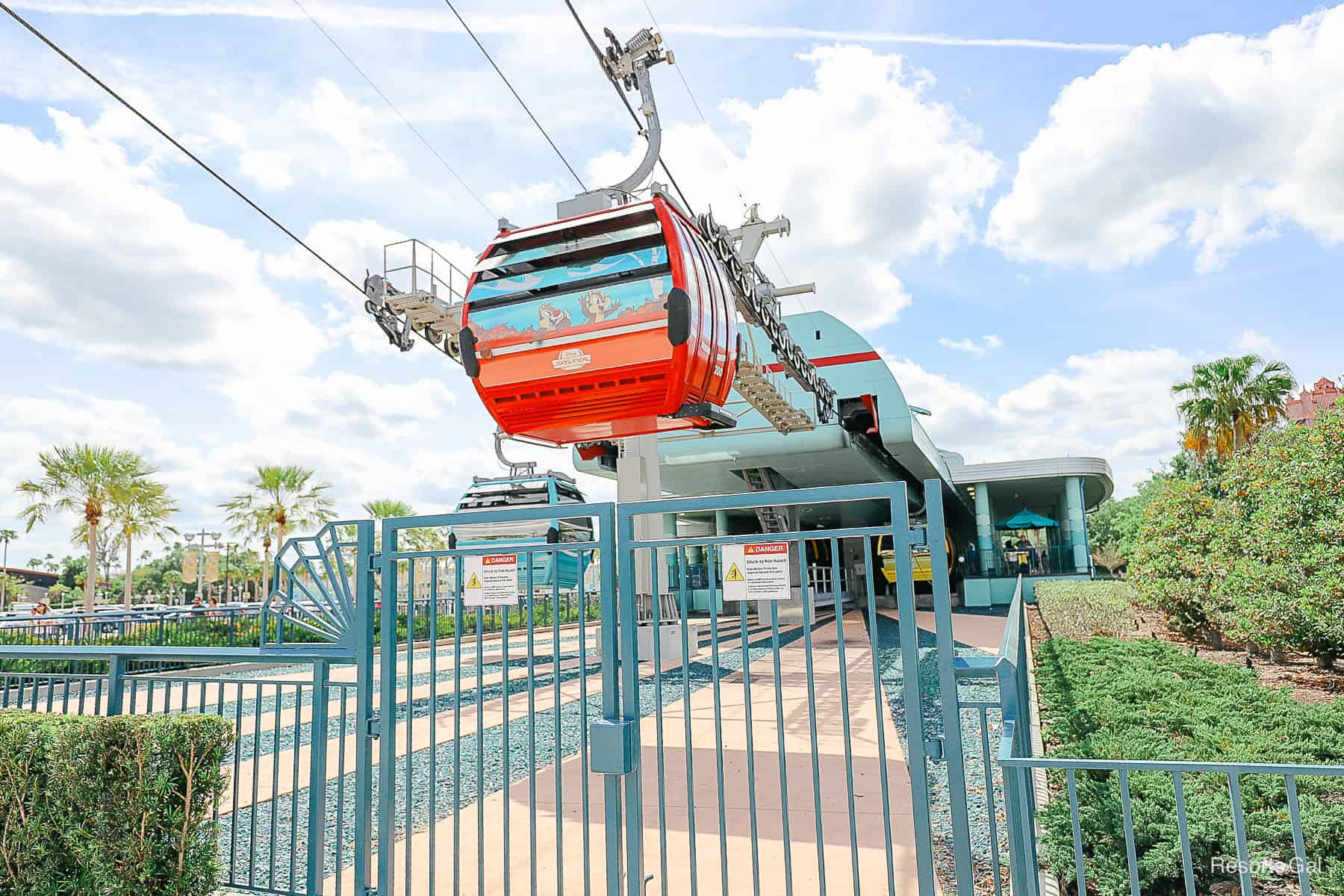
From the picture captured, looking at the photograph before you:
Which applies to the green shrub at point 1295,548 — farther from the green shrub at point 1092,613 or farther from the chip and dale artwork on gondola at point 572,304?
the chip and dale artwork on gondola at point 572,304

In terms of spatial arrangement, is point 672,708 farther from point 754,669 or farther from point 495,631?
point 495,631

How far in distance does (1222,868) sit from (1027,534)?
63985 mm

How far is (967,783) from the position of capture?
272 inches

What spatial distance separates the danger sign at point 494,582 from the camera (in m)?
4.24

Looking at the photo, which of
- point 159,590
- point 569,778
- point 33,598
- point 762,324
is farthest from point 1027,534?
point 33,598

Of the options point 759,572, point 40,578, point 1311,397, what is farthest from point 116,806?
point 40,578

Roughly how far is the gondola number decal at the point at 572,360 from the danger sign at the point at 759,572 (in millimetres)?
2942

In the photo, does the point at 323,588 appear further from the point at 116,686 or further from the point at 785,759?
the point at 785,759

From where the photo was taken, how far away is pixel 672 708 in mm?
10484

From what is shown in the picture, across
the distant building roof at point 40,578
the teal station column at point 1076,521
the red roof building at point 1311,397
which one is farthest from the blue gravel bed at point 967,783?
the distant building roof at point 40,578

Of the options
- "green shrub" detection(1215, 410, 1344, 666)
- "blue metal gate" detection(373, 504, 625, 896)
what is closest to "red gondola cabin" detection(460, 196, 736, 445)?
"blue metal gate" detection(373, 504, 625, 896)

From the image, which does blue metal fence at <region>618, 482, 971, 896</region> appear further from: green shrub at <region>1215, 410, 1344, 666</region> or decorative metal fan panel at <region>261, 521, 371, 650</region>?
green shrub at <region>1215, 410, 1344, 666</region>

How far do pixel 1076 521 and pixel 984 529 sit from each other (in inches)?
128

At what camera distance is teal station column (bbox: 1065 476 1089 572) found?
96.5 feet
